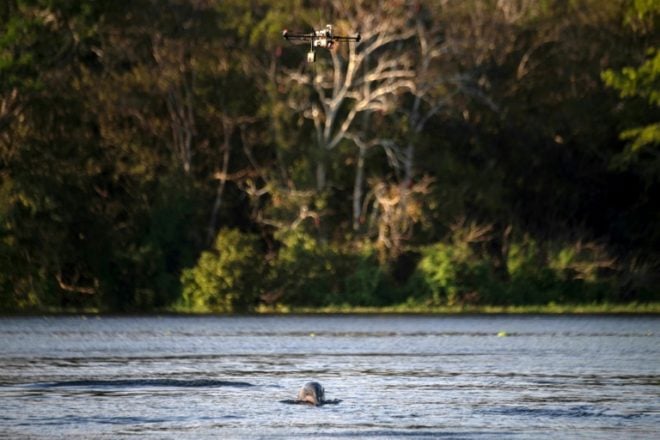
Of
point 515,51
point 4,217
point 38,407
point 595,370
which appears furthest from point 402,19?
point 38,407

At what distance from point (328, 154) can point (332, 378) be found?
1442 inches

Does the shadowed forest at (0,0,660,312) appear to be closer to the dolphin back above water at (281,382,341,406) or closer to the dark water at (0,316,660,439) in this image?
the dark water at (0,316,660,439)

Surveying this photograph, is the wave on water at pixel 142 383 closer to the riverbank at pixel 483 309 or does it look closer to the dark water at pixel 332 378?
the dark water at pixel 332 378

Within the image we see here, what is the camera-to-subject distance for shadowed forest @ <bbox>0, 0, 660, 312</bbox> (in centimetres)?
7556

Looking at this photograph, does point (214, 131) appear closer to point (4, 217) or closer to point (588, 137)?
point (4, 217)

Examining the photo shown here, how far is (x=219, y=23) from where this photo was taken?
80062mm

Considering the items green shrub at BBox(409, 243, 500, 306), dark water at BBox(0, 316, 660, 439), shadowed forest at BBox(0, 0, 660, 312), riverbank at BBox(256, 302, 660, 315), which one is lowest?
dark water at BBox(0, 316, 660, 439)

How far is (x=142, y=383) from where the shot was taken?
40.2 metres

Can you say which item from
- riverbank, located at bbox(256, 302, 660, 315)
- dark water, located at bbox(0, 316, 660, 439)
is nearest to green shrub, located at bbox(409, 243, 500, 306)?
riverbank, located at bbox(256, 302, 660, 315)

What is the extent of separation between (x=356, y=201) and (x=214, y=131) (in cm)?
719

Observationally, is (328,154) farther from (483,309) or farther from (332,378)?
(332,378)

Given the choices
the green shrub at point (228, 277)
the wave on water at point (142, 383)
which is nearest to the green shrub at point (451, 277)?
the green shrub at point (228, 277)

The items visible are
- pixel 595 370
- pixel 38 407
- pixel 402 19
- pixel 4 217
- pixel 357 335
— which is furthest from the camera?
pixel 402 19

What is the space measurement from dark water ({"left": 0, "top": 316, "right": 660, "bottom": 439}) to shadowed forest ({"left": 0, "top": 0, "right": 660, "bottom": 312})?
25.4ft
